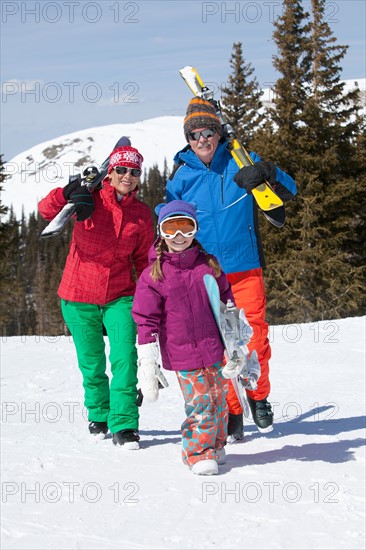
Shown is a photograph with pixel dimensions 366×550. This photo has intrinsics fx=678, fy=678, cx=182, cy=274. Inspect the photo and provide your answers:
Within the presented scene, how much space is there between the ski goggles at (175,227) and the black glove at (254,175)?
24.2 inches

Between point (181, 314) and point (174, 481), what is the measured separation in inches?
37.5

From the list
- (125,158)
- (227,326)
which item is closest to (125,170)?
(125,158)

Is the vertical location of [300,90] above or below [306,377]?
above

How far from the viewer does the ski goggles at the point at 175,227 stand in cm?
403

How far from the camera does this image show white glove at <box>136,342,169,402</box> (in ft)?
12.7

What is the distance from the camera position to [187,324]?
13.1 ft

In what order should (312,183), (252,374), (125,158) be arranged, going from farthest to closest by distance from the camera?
1. (312,183)
2. (125,158)
3. (252,374)

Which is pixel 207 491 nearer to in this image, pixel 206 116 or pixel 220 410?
pixel 220 410

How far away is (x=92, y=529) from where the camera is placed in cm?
313

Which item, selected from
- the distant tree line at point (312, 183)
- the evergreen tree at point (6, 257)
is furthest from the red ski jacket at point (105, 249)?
the evergreen tree at point (6, 257)

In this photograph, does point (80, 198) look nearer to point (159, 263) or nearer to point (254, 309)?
point (159, 263)

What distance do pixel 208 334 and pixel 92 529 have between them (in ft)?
4.40

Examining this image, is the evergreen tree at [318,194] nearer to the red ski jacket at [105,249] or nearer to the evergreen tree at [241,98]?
the evergreen tree at [241,98]

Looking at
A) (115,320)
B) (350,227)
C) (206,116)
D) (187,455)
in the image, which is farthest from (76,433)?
(350,227)
